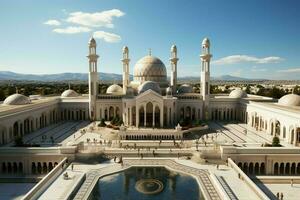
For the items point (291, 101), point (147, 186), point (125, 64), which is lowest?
point (147, 186)

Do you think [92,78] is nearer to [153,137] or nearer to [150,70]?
[150,70]

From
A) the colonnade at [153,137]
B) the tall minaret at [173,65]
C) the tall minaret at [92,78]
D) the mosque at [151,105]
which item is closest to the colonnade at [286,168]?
the mosque at [151,105]

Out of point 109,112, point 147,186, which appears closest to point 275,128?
point 147,186

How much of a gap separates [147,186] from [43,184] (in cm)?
957

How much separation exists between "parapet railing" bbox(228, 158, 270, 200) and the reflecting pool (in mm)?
4842

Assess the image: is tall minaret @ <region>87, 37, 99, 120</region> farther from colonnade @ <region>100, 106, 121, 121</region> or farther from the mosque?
colonnade @ <region>100, 106, 121, 121</region>

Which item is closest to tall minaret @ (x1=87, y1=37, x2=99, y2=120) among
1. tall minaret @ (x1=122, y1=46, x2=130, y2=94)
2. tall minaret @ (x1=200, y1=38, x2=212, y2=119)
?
tall minaret @ (x1=122, y1=46, x2=130, y2=94)

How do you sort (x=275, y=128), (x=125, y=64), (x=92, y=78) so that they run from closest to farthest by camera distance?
(x=275, y=128), (x=92, y=78), (x=125, y=64)

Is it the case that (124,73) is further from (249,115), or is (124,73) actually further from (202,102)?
(249,115)

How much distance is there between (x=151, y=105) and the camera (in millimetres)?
47156

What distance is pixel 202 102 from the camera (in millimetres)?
52969

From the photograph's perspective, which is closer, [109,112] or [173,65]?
[109,112]

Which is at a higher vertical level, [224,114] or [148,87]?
[148,87]

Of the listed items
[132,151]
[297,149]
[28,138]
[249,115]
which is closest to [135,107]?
[132,151]
